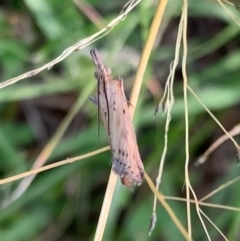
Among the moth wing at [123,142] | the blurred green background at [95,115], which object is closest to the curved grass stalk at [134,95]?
the moth wing at [123,142]

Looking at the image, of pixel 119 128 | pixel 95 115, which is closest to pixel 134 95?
pixel 119 128

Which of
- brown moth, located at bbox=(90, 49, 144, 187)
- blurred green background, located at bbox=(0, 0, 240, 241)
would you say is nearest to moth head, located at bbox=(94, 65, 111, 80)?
brown moth, located at bbox=(90, 49, 144, 187)

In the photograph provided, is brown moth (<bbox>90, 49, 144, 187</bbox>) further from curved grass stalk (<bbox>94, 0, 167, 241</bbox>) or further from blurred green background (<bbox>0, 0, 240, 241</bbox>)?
blurred green background (<bbox>0, 0, 240, 241</bbox>)

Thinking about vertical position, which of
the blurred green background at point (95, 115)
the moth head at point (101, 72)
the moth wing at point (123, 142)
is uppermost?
the blurred green background at point (95, 115)

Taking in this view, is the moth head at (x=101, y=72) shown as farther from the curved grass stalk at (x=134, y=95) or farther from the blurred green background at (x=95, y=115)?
the blurred green background at (x=95, y=115)

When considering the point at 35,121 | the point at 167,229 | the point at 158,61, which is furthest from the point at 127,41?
the point at 167,229

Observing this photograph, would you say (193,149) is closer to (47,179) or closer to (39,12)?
(47,179)

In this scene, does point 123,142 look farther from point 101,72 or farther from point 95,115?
point 95,115
